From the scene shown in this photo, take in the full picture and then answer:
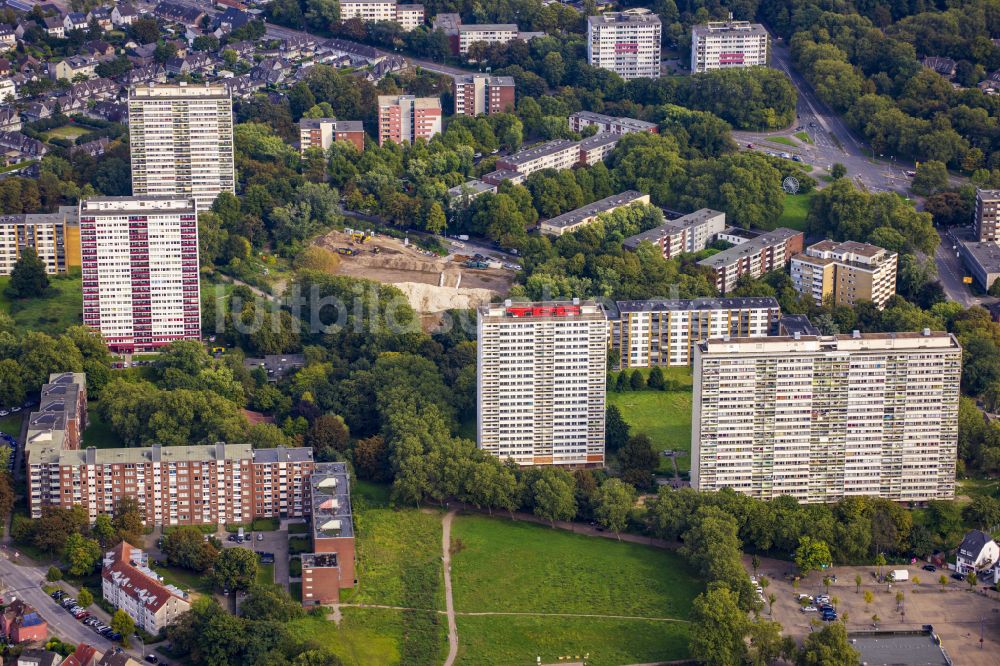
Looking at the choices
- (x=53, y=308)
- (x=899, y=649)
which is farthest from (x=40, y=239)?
(x=899, y=649)

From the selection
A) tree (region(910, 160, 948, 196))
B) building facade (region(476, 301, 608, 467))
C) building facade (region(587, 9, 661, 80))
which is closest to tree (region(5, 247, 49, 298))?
building facade (region(476, 301, 608, 467))

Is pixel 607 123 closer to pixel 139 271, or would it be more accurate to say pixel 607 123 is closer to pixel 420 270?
pixel 420 270

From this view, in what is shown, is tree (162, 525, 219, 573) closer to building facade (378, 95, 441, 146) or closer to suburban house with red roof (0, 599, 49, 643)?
suburban house with red roof (0, 599, 49, 643)

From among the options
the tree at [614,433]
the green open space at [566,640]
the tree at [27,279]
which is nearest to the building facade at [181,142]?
the tree at [27,279]

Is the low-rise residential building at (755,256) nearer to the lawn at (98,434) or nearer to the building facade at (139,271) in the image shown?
the building facade at (139,271)

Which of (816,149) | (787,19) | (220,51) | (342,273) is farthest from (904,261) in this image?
(220,51)
